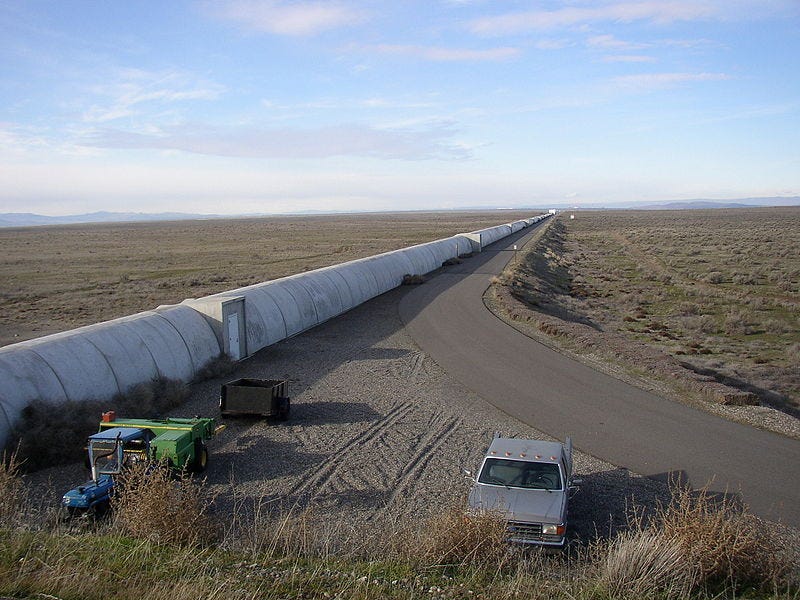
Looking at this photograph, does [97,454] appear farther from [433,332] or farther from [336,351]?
[433,332]

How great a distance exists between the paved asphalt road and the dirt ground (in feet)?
2.40

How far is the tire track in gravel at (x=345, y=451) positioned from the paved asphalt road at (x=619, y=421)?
2.73m

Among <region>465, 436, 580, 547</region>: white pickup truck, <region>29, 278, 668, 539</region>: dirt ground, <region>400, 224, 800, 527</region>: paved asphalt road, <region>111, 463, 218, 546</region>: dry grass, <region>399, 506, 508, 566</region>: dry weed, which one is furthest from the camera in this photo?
<region>400, 224, 800, 527</region>: paved asphalt road

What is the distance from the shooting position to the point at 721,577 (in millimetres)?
8117

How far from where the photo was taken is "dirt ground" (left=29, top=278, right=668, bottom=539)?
11.5 metres

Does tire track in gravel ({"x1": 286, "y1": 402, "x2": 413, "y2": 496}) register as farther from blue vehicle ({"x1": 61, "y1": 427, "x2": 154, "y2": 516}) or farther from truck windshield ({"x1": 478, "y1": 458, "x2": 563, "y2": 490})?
truck windshield ({"x1": 478, "y1": 458, "x2": 563, "y2": 490})

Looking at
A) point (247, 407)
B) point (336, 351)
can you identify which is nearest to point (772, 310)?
point (336, 351)

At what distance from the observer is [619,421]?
1591 cm

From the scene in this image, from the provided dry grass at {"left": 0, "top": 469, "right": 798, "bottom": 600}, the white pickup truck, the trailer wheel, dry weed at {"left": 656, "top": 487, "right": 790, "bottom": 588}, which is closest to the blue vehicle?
dry grass at {"left": 0, "top": 469, "right": 798, "bottom": 600}

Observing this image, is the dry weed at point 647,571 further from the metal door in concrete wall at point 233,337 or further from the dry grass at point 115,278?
the dry grass at point 115,278

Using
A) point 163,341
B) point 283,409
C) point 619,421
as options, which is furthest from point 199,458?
point 619,421

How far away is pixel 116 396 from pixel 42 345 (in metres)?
1.99

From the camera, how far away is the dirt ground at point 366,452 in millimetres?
11516

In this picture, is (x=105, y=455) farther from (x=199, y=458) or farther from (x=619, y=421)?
(x=619, y=421)
